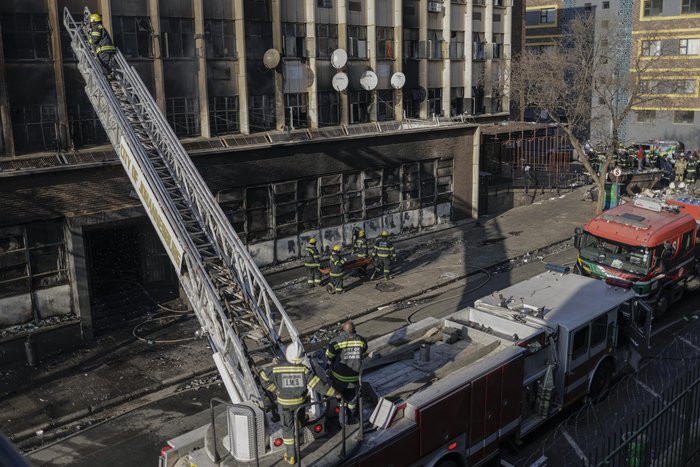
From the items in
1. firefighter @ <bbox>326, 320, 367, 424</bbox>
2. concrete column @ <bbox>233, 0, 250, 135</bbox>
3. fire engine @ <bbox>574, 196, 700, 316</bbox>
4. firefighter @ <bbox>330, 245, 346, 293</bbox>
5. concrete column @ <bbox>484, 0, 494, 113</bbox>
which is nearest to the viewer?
firefighter @ <bbox>326, 320, 367, 424</bbox>

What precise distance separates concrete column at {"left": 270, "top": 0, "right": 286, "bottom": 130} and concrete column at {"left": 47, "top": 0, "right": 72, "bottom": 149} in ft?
25.3

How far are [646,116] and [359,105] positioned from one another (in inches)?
1220

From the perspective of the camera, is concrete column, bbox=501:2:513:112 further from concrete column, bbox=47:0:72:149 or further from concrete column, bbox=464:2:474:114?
concrete column, bbox=47:0:72:149

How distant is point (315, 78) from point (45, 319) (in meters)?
13.2

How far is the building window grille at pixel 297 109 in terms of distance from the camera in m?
26.1

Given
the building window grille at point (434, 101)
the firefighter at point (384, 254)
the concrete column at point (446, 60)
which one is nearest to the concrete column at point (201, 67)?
the firefighter at point (384, 254)

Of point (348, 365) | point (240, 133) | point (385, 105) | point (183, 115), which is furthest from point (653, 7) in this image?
point (348, 365)

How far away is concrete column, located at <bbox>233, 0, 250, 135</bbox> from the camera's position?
23500mm

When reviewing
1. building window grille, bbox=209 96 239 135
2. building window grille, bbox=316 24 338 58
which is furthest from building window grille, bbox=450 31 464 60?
building window grille, bbox=209 96 239 135

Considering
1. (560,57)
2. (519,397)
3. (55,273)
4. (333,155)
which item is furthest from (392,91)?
(519,397)

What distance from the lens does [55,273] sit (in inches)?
722

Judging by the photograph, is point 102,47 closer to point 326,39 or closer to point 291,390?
point 291,390

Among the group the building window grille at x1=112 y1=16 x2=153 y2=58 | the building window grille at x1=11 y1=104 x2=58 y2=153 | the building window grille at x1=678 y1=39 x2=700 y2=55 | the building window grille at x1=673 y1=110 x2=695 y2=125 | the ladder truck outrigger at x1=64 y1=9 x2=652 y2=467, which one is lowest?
the ladder truck outrigger at x1=64 y1=9 x2=652 y2=467

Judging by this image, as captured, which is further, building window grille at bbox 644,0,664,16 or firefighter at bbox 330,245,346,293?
building window grille at bbox 644,0,664,16
